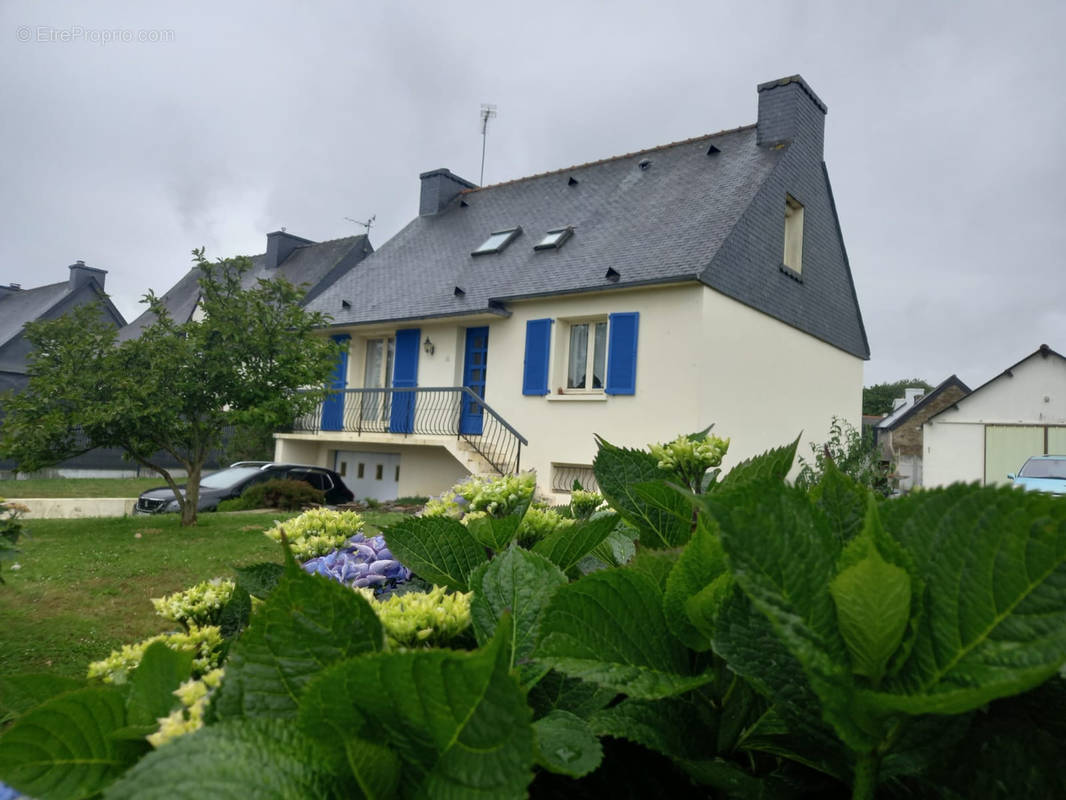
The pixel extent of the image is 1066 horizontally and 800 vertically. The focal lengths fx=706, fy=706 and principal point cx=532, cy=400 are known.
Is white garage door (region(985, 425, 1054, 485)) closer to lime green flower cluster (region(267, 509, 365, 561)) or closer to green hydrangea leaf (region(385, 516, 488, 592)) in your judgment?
lime green flower cluster (region(267, 509, 365, 561))

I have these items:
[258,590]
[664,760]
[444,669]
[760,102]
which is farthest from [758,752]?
[760,102]

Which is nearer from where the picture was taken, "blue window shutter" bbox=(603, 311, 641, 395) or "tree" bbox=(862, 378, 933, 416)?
"blue window shutter" bbox=(603, 311, 641, 395)

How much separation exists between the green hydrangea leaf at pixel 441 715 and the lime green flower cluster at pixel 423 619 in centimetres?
18

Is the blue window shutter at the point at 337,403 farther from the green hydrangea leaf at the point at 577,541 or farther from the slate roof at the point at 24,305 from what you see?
the slate roof at the point at 24,305

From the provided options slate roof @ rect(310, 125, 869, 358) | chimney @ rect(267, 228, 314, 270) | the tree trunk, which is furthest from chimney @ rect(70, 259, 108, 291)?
the tree trunk

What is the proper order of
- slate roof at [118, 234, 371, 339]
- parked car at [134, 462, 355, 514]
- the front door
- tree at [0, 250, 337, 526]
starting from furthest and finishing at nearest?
1. slate roof at [118, 234, 371, 339]
2. the front door
3. parked car at [134, 462, 355, 514]
4. tree at [0, 250, 337, 526]

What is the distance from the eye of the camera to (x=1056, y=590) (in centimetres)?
41

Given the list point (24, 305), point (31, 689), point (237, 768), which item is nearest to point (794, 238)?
point (31, 689)

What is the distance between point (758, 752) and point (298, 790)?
42 cm

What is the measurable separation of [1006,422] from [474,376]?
1983cm

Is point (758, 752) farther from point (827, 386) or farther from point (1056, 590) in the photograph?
point (827, 386)

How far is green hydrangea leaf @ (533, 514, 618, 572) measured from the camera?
2.89ft

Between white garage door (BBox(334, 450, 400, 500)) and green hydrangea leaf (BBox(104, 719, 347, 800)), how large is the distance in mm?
16644

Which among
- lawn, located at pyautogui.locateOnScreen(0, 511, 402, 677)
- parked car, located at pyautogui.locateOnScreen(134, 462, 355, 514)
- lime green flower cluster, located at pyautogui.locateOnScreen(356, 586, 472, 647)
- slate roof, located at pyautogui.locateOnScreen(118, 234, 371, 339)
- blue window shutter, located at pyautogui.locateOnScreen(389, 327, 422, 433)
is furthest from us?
slate roof, located at pyautogui.locateOnScreen(118, 234, 371, 339)
